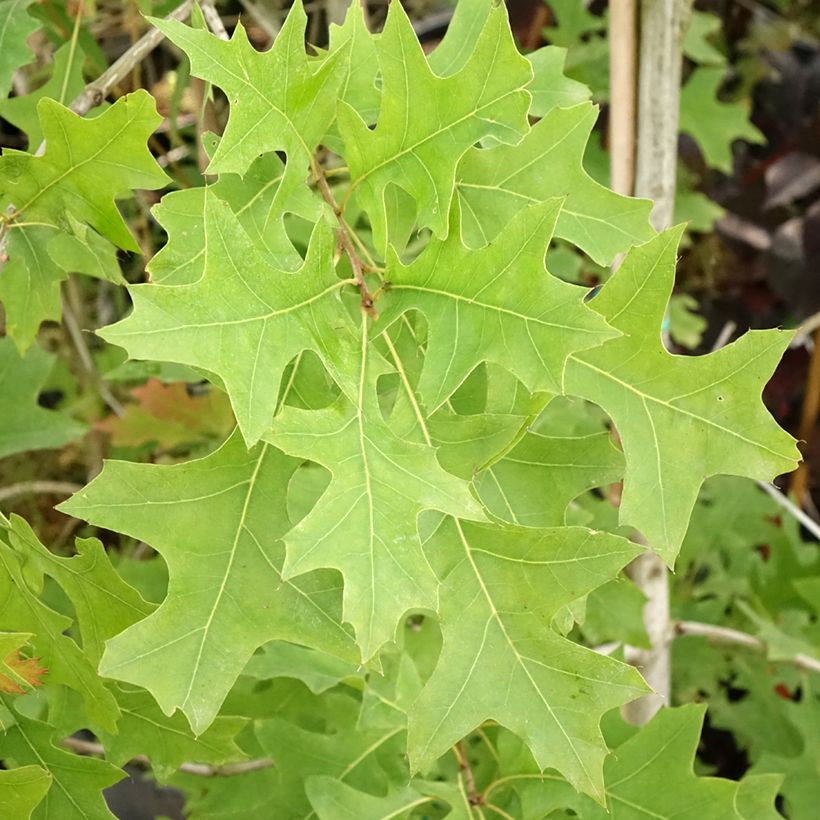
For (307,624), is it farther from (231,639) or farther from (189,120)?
(189,120)

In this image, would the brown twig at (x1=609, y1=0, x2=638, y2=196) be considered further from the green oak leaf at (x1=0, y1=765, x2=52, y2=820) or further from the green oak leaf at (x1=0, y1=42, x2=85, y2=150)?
the green oak leaf at (x1=0, y1=765, x2=52, y2=820)

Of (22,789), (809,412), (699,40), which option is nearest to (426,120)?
(22,789)

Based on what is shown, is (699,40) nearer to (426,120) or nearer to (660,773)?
(426,120)

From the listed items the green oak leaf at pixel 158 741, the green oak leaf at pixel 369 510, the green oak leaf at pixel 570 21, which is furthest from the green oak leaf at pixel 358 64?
the green oak leaf at pixel 570 21

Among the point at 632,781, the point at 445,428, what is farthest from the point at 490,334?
the point at 632,781

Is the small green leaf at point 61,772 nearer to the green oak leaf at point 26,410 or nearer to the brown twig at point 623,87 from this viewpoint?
the green oak leaf at point 26,410

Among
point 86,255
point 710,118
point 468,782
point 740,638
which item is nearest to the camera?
point 86,255
